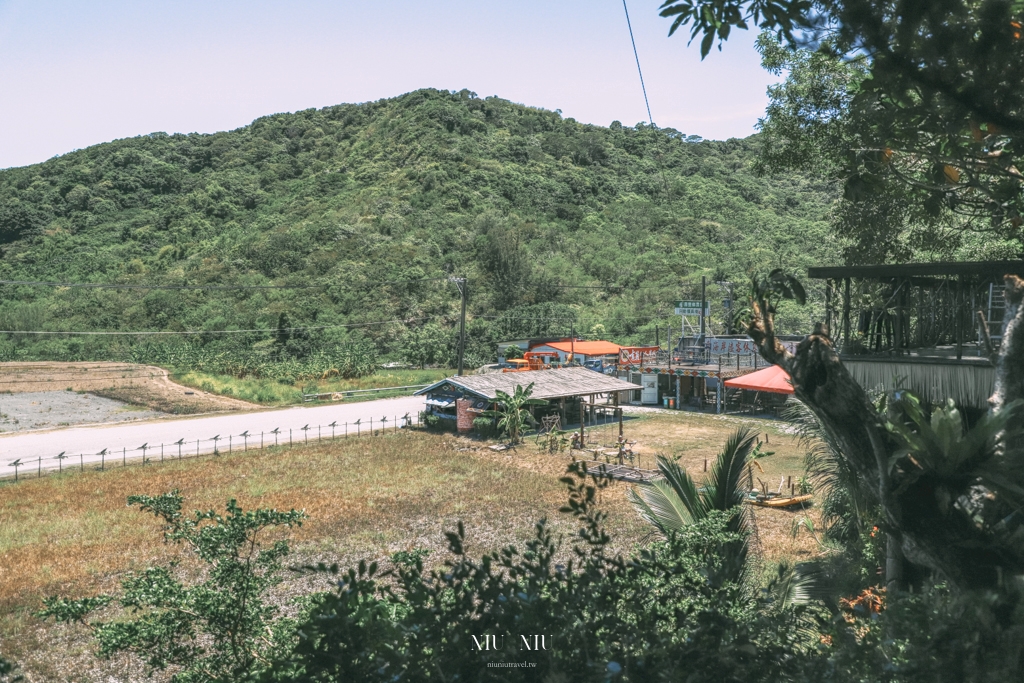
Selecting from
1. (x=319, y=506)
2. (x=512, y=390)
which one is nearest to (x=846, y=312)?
(x=319, y=506)

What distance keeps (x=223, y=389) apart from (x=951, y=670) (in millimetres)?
37848

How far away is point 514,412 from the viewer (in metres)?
23.8

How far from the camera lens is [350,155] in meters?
85.6

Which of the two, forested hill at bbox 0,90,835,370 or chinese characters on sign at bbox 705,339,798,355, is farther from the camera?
forested hill at bbox 0,90,835,370

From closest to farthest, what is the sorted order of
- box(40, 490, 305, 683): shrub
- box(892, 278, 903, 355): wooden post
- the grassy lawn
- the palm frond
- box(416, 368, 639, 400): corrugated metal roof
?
box(40, 490, 305, 683): shrub
the palm frond
box(892, 278, 903, 355): wooden post
box(416, 368, 639, 400): corrugated metal roof
the grassy lawn

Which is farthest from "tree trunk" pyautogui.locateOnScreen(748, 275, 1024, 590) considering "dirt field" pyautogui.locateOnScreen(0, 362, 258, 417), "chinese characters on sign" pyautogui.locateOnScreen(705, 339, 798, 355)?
"dirt field" pyautogui.locateOnScreen(0, 362, 258, 417)

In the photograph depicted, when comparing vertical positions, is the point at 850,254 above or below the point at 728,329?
above

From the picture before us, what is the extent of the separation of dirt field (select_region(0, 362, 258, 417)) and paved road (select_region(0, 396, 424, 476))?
9.90ft

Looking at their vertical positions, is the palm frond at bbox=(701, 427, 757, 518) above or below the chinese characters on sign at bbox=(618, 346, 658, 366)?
above

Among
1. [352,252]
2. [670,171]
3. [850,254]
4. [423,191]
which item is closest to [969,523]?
[850,254]

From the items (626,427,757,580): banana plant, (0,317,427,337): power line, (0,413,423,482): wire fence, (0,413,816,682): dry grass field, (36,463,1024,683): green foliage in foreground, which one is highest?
(36,463,1024,683): green foliage in foreground

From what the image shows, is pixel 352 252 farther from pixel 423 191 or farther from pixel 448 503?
pixel 448 503

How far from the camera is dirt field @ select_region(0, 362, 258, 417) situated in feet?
109

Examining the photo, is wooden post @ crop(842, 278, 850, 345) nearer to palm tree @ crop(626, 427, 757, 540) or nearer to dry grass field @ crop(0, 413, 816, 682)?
palm tree @ crop(626, 427, 757, 540)
